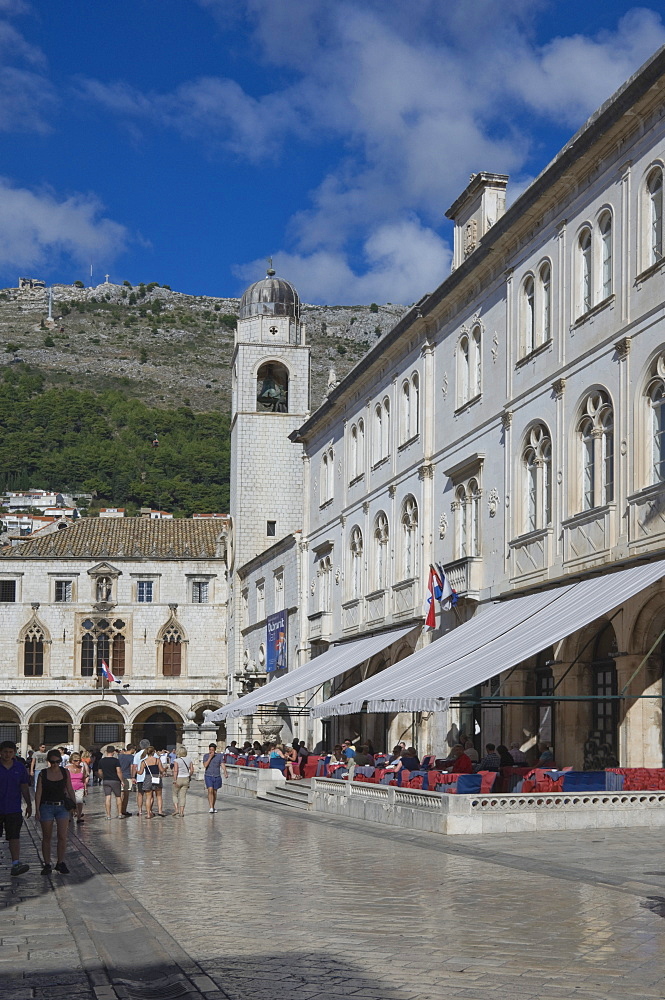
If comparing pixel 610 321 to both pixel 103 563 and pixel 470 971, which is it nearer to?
pixel 470 971

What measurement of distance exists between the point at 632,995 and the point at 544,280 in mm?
20494

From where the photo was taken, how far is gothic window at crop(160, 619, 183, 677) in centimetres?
7044

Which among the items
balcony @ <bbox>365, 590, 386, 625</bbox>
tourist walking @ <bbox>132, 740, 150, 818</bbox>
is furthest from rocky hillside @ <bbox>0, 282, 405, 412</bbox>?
tourist walking @ <bbox>132, 740, 150, 818</bbox>

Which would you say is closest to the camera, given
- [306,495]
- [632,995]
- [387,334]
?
[632,995]

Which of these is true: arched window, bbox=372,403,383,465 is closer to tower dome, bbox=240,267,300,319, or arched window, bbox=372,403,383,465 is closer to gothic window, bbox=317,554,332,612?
gothic window, bbox=317,554,332,612

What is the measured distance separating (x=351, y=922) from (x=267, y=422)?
1965 inches

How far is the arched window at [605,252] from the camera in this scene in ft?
77.2

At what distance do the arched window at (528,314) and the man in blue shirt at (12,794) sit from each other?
15690 millimetres

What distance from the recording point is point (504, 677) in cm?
2744

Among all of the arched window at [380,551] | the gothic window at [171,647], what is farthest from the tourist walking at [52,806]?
the gothic window at [171,647]

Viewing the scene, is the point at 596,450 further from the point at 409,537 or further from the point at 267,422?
the point at 267,422

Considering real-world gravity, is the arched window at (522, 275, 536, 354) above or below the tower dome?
below

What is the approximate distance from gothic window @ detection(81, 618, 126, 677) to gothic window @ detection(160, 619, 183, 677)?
2.24 metres

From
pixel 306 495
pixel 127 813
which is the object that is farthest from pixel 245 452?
pixel 127 813
